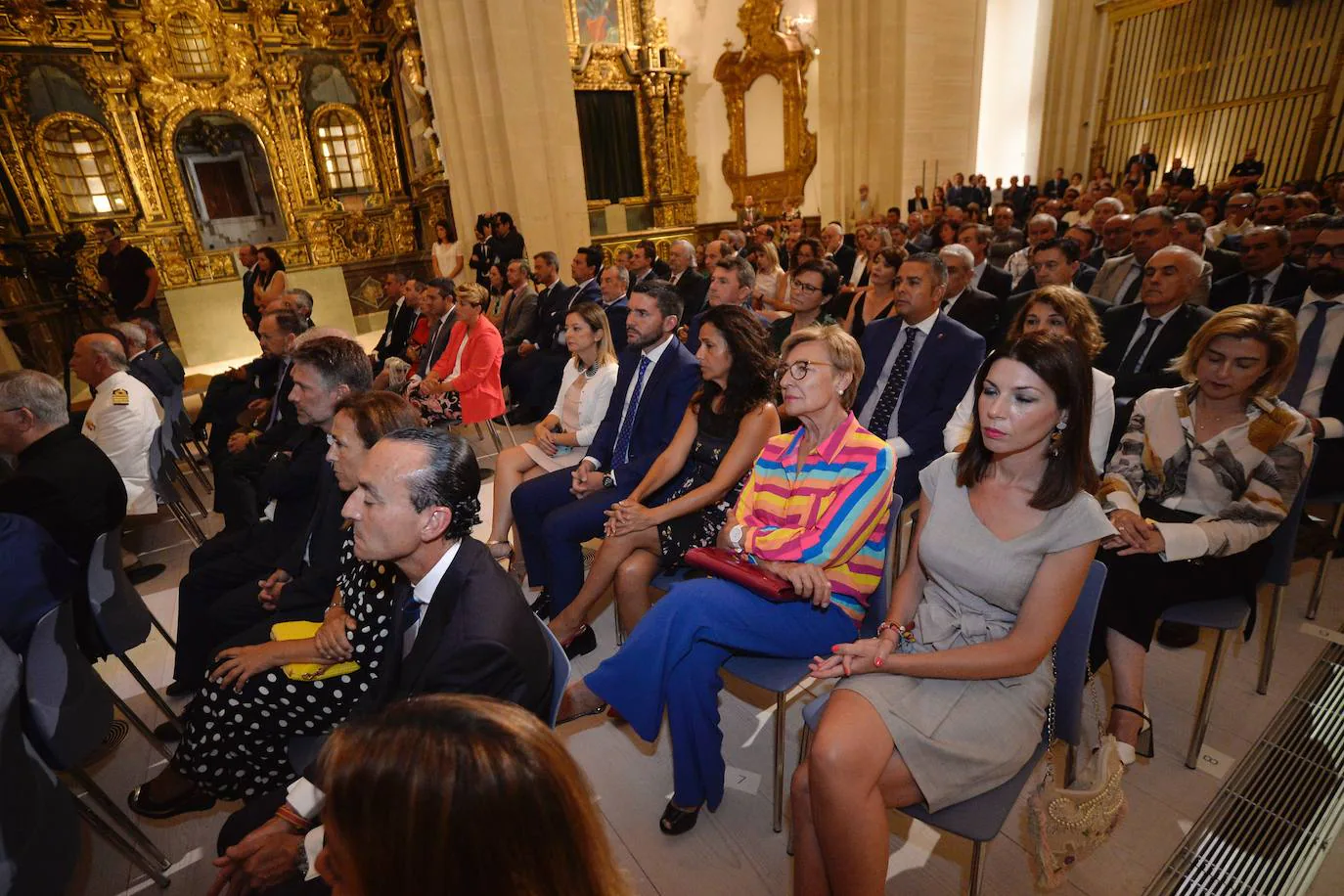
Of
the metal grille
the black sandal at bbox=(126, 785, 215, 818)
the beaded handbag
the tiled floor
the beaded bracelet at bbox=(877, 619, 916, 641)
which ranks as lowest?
the tiled floor

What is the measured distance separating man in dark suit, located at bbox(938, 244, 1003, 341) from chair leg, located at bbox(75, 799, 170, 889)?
4438mm

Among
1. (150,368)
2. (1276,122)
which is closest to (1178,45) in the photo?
(1276,122)

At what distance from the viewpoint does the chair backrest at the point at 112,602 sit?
6.95ft

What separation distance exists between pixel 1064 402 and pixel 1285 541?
113cm

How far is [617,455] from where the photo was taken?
10.1 feet

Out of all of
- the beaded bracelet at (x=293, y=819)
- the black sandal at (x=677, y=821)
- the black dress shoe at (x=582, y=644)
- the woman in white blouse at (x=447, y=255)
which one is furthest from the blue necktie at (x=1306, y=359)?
the woman in white blouse at (x=447, y=255)

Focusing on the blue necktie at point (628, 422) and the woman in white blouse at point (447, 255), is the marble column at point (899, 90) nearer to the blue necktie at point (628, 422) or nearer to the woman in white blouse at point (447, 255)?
the woman in white blouse at point (447, 255)

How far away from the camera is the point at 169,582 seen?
12.4 ft

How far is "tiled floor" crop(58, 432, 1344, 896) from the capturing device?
1754 mm

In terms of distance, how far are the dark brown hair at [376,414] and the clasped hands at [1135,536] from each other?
86.3 inches

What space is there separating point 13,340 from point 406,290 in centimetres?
578

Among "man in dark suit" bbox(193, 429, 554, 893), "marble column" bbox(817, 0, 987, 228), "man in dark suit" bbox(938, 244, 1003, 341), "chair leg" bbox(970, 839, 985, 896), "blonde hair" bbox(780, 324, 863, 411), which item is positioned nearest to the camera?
"man in dark suit" bbox(193, 429, 554, 893)

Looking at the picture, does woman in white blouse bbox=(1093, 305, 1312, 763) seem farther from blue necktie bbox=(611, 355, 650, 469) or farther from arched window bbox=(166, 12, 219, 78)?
arched window bbox=(166, 12, 219, 78)

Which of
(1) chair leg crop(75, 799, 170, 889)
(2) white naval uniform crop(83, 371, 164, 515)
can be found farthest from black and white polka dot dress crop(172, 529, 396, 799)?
(2) white naval uniform crop(83, 371, 164, 515)
